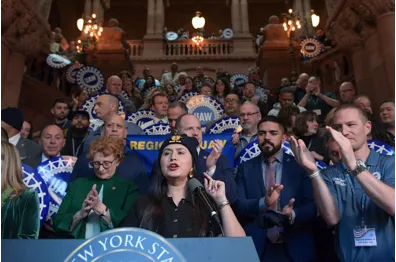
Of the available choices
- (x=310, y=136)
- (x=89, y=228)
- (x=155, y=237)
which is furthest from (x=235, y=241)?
(x=310, y=136)

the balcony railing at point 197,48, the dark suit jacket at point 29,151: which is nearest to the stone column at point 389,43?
the dark suit jacket at point 29,151

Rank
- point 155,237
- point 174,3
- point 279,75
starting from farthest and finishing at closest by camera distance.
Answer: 1. point 174,3
2. point 279,75
3. point 155,237

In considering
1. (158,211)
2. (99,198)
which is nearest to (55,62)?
(99,198)

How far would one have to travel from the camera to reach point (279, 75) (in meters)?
15.1

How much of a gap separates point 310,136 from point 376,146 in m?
1.15

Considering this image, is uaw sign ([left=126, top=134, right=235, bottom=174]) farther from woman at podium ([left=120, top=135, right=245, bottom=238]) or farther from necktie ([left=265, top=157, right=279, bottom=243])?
woman at podium ([left=120, top=135, right=245, bottom=238])

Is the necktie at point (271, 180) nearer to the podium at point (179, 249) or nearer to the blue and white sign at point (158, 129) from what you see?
the podium at point (179, 249)

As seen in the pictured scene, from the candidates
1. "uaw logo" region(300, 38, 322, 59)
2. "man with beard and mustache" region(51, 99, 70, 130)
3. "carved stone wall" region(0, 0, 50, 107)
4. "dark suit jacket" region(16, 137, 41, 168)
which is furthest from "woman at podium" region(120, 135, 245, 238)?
"uaw logo" region(300, 38, 322, 59)

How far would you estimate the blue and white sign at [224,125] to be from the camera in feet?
20.4

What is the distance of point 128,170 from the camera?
13.3ft

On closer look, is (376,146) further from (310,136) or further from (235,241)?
(235,241)

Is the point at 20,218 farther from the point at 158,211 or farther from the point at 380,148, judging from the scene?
the point at 380,148

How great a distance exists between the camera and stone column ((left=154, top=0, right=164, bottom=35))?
2766cm

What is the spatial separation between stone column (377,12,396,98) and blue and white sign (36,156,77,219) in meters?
6.16
